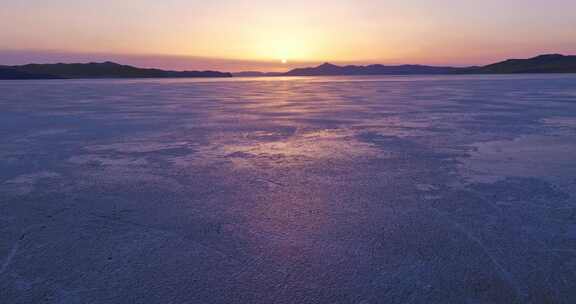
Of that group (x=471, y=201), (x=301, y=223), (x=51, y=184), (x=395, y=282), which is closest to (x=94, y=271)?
(x=301, y=223)

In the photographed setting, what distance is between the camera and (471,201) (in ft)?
12.9

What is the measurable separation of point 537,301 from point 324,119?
28.0ft

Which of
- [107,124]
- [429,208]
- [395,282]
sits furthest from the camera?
[107,124]

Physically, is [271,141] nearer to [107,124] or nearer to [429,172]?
[429,172]

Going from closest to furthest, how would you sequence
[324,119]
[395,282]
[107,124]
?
1. [395,282]
2. [107,124]
3. [324,119]

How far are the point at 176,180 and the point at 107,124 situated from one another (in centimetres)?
593

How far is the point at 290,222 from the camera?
3445mm

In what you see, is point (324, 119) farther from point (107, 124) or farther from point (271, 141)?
point (107, 124)

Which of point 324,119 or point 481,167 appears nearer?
point 481,167

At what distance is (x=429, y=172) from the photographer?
500 centimetres

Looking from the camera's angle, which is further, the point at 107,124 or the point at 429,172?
the point at 107,124

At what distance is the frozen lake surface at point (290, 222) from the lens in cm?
244

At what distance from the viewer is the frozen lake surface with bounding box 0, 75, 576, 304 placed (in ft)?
8.01

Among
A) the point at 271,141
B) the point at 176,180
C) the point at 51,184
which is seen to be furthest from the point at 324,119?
the point at 51,184
